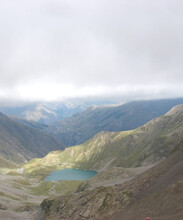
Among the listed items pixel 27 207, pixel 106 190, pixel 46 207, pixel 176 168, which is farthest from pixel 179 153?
A: pixel 27 207

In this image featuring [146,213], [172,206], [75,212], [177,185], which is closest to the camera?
[172,206]

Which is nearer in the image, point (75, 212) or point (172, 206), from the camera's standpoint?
point (172, 206)

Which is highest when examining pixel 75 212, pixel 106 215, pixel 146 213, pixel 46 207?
pixel 146 213

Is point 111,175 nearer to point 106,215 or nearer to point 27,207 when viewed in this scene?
point 27,207

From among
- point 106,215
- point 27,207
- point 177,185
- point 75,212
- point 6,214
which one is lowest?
point 27,207

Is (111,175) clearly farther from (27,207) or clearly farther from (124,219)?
(124,219)

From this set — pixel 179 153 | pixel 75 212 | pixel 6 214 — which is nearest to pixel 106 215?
pixel 75 212

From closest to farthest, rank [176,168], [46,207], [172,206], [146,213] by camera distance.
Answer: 1. [172,206]
2. [146,213]
3. [176,168]
4. [46,207]

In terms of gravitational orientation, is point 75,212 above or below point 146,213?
below

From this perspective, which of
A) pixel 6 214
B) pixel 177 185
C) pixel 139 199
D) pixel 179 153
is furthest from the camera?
pixel 6 214
